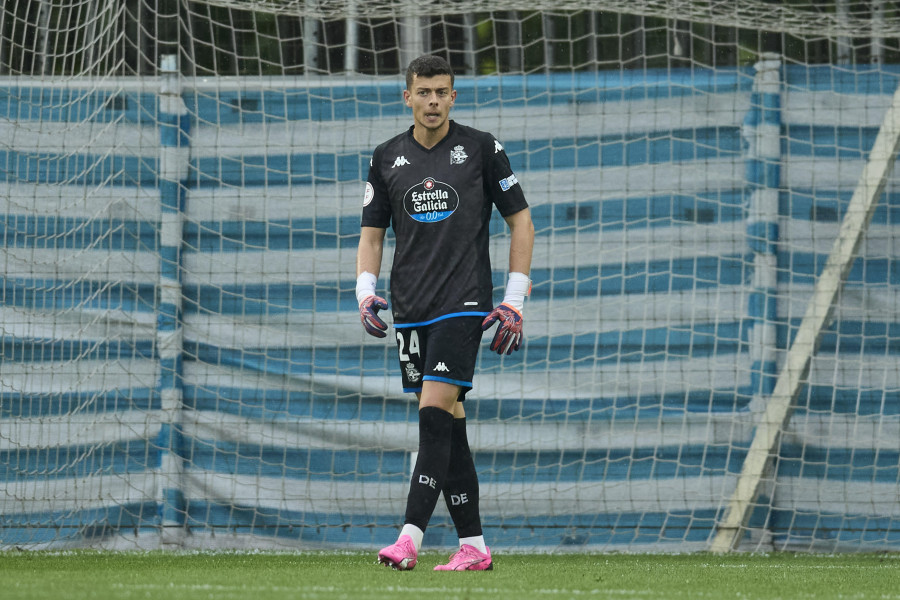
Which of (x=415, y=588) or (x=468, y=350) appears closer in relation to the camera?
(x=415, y=588)

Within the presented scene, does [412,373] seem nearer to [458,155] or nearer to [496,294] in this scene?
[458,155]

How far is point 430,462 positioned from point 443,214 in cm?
94

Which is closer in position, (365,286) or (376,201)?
(365,286)

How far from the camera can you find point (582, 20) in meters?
6.70

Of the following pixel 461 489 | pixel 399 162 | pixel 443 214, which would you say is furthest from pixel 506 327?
pixel 399 162

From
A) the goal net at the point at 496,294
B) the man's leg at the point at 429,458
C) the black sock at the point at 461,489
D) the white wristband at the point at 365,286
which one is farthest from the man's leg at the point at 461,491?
the goal net at the point at 496,294

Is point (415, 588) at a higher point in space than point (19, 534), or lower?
higher

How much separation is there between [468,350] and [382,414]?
2297mm

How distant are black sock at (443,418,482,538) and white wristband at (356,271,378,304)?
594 mm

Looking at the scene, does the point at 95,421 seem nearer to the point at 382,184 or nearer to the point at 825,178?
the point at 382,184

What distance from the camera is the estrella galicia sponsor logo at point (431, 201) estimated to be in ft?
13.7

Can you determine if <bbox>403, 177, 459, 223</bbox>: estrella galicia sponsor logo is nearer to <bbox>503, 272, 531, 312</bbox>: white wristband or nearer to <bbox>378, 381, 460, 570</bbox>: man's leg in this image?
<bbox>503, 272, 531, 312</bbox>: white wristband

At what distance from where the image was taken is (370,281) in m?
4.30

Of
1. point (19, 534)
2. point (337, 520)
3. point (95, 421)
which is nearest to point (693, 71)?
point (337, 520)
